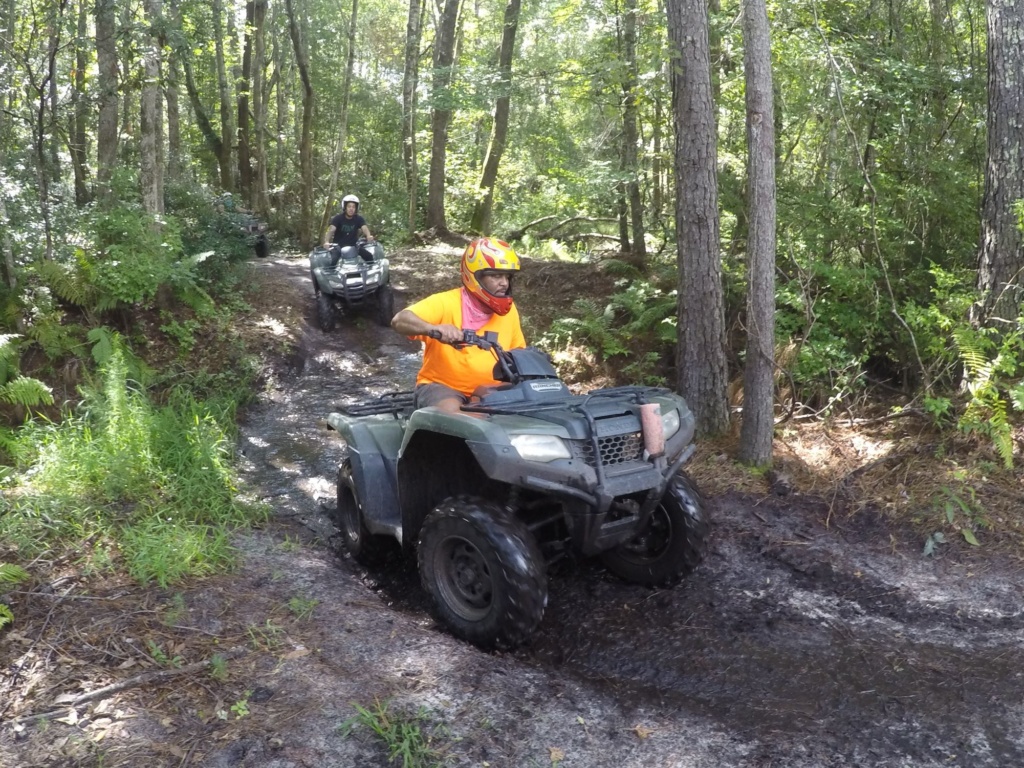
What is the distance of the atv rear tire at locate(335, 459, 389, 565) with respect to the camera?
4738mm

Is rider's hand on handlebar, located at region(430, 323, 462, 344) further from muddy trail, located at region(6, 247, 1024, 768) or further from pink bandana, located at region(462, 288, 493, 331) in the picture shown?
muddy trail, located at region(6, 247, 1024, 768)

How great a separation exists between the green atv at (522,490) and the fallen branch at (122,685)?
3.55 ft

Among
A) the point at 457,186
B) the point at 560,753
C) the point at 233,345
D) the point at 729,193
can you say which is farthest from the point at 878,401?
the point at 457,186

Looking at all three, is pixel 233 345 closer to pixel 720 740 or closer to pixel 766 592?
pixel 766 592

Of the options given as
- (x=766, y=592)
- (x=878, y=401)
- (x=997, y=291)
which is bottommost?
(x=766, y=592)

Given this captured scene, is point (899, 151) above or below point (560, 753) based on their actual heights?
above

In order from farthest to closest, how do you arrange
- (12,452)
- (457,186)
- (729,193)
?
1. (457,186)
2. (729,193)
3. (12,452)

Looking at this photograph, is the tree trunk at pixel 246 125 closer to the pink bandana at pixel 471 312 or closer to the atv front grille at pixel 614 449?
the pink bandana at pixel 471 312

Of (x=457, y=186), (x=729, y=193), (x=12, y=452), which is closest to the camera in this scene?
(x=12, y=452)

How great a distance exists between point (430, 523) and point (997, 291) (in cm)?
466

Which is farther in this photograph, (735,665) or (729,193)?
(729,193)

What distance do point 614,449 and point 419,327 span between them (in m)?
1.24

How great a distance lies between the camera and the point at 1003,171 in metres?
5.94

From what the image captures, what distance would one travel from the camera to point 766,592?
15.0 ft
